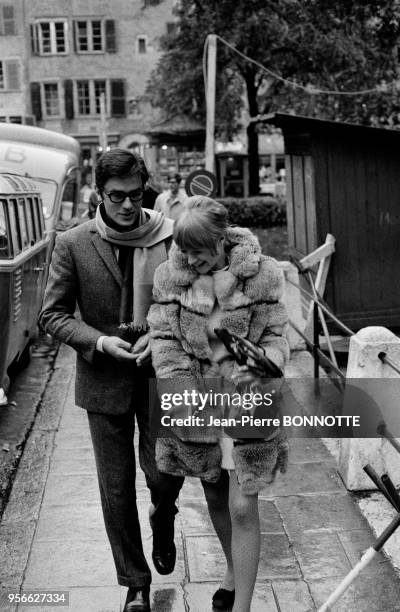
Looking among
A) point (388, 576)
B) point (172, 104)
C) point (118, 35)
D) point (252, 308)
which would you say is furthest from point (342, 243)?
point (118, 35)

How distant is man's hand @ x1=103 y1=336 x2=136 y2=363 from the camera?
3.46 m

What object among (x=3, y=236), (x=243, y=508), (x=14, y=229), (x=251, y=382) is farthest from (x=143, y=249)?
(x=14, y=229)

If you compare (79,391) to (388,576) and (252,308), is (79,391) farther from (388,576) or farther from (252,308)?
(388,576)

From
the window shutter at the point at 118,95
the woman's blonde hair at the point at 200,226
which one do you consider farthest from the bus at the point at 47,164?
the window shutter at the point at 118,95

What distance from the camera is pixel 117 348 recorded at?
347 centimetres

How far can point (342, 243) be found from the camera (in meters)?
9.52

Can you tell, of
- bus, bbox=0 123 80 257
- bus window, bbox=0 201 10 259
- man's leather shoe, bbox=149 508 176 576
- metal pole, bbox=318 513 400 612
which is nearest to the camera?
metal pole, bbox=318 513 400 612

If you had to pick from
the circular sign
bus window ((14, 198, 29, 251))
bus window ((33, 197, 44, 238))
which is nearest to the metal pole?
bus window ((14, 198, 29, 251))

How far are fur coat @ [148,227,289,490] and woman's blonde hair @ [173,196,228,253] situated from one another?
147mm

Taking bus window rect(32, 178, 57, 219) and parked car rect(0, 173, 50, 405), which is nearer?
parked car rect(0, 173, 50, 405)

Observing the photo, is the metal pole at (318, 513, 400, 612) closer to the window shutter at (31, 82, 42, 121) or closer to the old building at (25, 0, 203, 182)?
the old building at (25, 0, 203, 182)

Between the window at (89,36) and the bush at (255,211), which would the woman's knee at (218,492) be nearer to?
the bush at (255,211)

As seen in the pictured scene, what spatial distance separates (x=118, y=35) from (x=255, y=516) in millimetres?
50824

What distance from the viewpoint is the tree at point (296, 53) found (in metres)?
22.5
